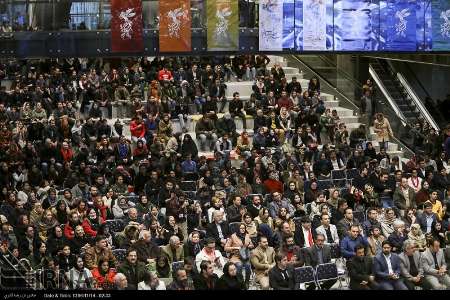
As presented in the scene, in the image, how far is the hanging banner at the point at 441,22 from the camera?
31.3m

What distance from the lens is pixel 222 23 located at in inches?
1228

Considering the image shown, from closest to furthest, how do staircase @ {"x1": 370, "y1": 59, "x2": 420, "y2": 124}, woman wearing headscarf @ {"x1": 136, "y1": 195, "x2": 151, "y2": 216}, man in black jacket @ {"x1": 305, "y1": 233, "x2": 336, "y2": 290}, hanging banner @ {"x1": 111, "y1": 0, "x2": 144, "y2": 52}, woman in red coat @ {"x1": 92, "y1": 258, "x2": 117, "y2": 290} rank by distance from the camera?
woman in red coat @ {"x1": 92, "y1": 258, "x2": 117, "y2": 290} < man in black jacket @ {"x1": 305, "y1": 233, "x2": 336, "y2": 290} < woman wearing headscarf @ {"x1": 136, "y1": 195, "x2": 151, "y2": 216} < hanging banner @ {"x1": 111, "y1": 0, "x2": 144, "y2": 52} < staircase @ {"x1": 370, "y1": 59, "x2": 420, "y2": 124}

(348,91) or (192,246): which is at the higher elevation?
(348,91)

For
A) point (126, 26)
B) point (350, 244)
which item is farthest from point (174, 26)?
point (350, 244)

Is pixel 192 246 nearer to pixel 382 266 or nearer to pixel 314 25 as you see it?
pixel 382 266

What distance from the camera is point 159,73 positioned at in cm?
3278

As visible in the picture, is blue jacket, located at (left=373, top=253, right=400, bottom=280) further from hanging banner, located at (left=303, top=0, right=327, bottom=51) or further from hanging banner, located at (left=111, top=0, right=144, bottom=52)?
hanging banner, located at (left=111, top=0, right=144, bottom=52)

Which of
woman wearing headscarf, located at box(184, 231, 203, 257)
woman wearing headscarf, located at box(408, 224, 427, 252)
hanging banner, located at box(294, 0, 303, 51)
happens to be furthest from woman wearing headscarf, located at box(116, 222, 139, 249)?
hanging banner, located at box(294, 0, 303, 51)

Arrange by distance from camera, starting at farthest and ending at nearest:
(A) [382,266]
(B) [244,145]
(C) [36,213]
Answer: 1. (B) [244,145]
2. (C) [36,213]
3. (A) [382,266]

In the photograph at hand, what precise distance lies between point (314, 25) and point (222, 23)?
2.53 meters

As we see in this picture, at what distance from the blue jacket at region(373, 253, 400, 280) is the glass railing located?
36.3 ft

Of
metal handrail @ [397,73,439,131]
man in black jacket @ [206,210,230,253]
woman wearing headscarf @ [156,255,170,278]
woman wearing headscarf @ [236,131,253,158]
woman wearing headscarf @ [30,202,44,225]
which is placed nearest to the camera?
woman wearing headscarf @ [156,255,170,278]

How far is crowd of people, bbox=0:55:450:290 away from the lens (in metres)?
20.4
